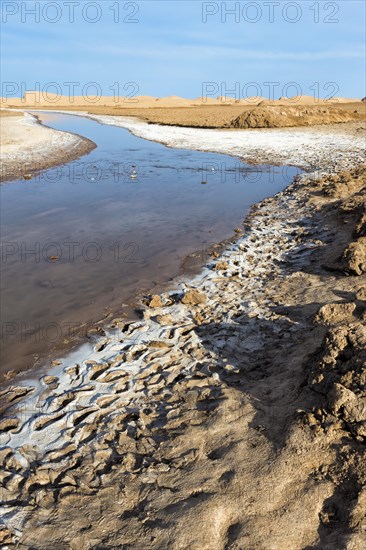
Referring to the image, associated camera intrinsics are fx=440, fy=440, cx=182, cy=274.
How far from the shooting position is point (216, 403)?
426cm

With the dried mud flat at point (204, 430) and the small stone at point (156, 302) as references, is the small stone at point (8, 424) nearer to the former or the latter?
the dried mud flat at point (204, 430)

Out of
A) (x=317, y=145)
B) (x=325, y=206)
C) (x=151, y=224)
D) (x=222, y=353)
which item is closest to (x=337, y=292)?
(x=222, y=353)

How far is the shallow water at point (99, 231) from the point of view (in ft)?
22.0

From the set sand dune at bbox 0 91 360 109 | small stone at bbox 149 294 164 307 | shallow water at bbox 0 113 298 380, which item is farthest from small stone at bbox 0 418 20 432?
sand dune at bbox 0 91 360 109

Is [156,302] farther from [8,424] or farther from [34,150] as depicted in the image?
[34,150]

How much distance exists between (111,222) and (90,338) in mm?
6159

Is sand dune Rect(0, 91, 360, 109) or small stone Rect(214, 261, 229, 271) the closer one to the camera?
small stone Rect(214, 261, 229, 271)

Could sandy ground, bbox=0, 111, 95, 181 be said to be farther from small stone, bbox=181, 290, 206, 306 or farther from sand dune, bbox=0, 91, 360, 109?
sand dune, bbox=0, 91, 360, 109

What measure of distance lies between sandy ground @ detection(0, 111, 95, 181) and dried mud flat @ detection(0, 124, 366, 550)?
47.2 feet

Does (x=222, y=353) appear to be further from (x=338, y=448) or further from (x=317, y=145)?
(x=317, y=145)

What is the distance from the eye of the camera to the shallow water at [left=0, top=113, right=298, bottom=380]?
265 inches

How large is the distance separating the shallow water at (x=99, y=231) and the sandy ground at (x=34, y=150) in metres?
1.45

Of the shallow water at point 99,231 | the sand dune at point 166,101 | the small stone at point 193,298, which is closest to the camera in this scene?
the small stone at point 193,298

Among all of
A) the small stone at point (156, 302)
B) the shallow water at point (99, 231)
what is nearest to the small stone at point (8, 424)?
the shallow water at point (99, 231)
